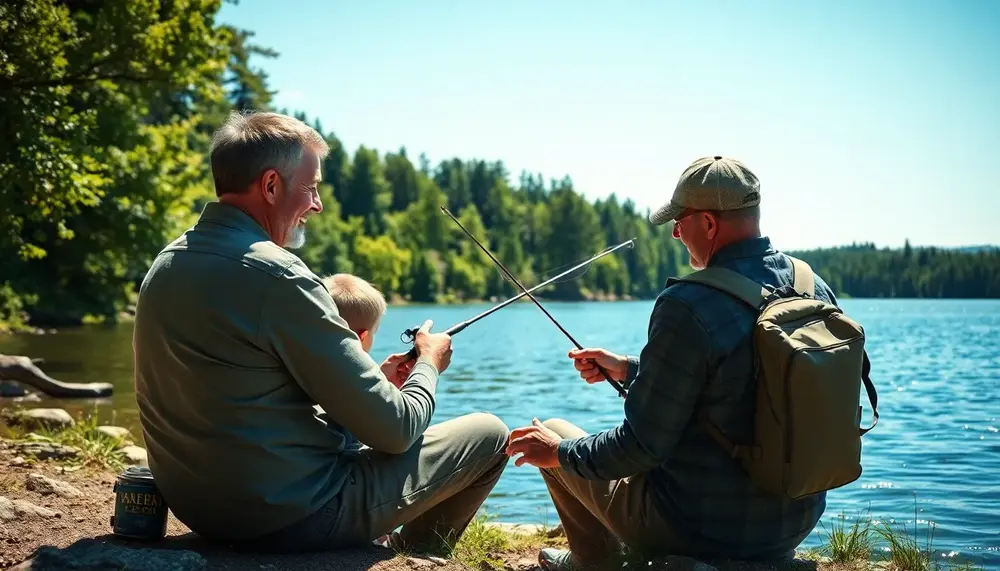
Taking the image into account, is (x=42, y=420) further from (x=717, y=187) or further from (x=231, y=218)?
(x=717, y=187)

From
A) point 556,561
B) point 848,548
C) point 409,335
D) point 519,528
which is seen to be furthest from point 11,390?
point 848,548

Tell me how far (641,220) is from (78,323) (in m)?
106

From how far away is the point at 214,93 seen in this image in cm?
1756

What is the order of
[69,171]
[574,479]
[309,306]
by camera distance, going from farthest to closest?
[69,171], [574,479], [309,306]

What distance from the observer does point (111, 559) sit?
290 centimetres

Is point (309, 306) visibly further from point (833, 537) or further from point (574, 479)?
point (833, 537)

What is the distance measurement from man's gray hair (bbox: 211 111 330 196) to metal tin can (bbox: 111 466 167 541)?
105cm

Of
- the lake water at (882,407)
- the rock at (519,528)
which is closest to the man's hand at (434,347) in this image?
the rock at (519,528)

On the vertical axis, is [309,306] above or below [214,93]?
below

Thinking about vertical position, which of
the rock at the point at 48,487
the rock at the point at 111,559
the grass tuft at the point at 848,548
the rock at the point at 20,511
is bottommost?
the grass tuft at the point at 848,548

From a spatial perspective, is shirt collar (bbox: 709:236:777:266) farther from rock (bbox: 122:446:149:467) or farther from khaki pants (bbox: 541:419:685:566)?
rock (bbox: 122:446:149:467)

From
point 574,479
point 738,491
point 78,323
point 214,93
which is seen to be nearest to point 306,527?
point 574,479

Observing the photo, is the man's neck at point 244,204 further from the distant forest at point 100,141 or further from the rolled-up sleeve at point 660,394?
the distant forest at point 100,141

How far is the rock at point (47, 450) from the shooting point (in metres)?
5.80
